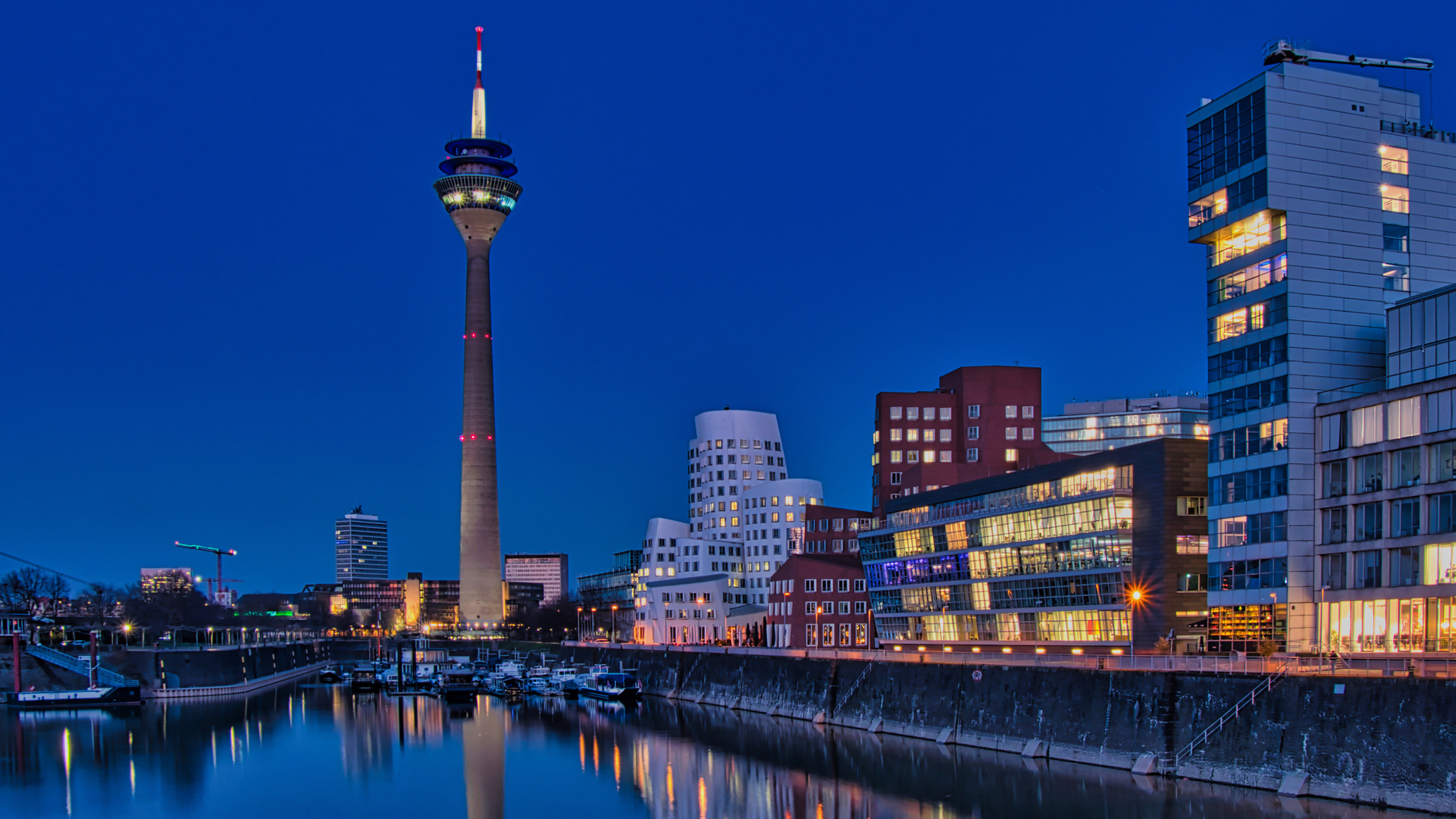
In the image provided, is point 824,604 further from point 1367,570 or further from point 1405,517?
point 1405,517

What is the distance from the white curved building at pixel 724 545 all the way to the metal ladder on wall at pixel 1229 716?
112m

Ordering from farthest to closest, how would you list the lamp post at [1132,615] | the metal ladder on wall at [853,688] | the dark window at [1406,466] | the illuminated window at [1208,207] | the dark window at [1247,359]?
the metal ladder on wall at [853,688]
the lamp post at [1132,615]
the illuminated window at [1208,207]
the dark window at [1247,359]
the dark window at [1406,466]

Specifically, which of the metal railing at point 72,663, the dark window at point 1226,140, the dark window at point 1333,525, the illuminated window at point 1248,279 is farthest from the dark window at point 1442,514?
the metal railing at point 72,663

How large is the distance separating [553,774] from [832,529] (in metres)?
82.6

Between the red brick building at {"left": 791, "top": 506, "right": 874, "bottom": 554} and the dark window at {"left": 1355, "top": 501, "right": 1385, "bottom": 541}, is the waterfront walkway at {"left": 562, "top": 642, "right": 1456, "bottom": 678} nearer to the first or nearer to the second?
the dark window at {"left": 1355, "top": 501, "right": 1385, "bottom": 541}

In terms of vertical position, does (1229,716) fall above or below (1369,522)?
below

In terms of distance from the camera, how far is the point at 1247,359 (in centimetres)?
7506

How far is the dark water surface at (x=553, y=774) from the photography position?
57.8m

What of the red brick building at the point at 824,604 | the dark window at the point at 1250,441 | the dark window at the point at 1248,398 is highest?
the dark window at the point at 1248,398

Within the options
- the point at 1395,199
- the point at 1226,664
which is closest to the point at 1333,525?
the point at 1226,664

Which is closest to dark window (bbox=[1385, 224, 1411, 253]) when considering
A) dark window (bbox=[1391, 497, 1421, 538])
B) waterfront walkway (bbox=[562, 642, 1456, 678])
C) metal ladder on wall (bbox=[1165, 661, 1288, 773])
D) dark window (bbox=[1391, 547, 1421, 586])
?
dark window (bbox=[1391, 497, 1421, 538])

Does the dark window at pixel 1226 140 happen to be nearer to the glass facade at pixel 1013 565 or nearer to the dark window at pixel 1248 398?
the dark window at pixel 1248 398

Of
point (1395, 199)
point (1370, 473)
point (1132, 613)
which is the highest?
point (1395, 199)

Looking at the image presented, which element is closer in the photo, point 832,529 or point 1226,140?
point 1226,140
